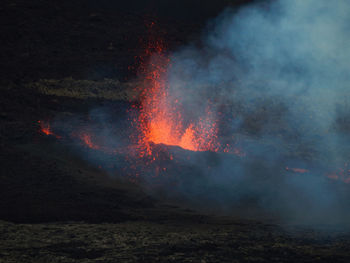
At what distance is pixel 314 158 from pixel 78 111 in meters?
8.50

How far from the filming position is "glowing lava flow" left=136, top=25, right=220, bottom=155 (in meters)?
12.6

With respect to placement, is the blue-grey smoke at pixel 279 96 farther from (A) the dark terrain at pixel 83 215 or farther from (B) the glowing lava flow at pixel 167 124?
(A) the dark terrain at pixel 83 215

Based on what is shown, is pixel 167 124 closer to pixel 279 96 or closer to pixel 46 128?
pixel 46 128

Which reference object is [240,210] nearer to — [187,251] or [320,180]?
[320,180]

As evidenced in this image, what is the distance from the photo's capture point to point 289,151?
515 inches

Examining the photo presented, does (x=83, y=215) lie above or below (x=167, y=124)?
below

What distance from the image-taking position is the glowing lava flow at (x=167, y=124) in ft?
41.4

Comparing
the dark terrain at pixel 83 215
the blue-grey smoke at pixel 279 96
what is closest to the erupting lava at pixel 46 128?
the dark terrain at pixel 83 215

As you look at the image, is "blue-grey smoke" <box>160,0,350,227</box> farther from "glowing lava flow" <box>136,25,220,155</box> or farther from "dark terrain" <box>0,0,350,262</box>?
"dark terrain" <box>0,0,350,262</box>

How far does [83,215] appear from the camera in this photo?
7352 mm

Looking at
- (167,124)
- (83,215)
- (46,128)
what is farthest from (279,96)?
(83,215)

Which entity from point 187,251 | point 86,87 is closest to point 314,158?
point 187,251

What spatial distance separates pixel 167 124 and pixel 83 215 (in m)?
6.59

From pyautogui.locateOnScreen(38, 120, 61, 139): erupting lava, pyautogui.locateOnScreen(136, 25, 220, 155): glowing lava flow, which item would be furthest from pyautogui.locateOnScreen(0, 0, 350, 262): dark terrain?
pyautogui.locateOnScreen(136, 25, 220, 155): glowing lava flow
